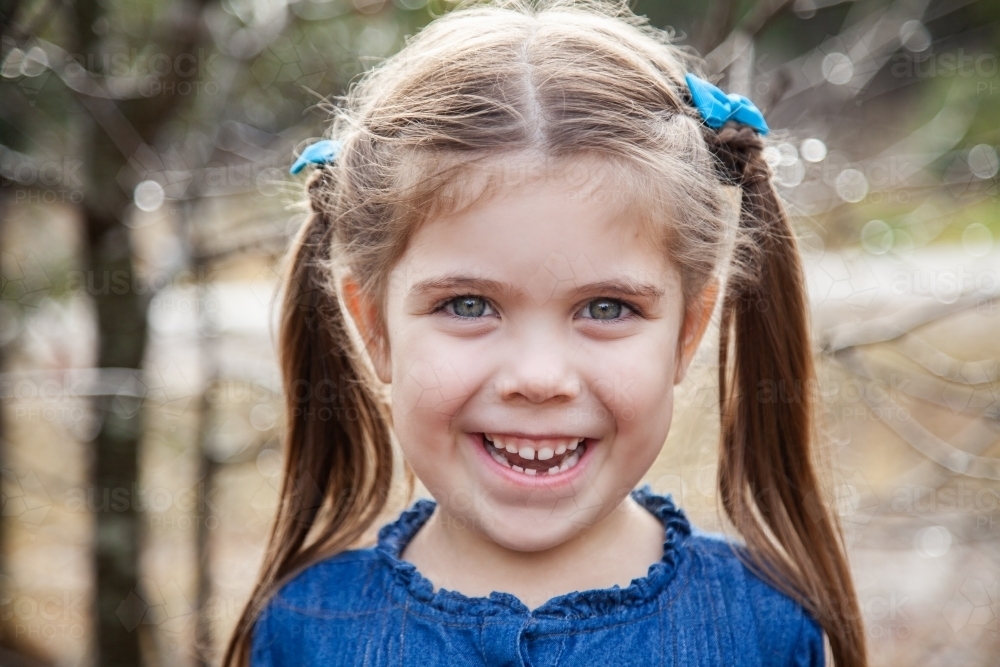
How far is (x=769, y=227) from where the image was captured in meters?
1.34

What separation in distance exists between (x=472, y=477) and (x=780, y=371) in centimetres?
51

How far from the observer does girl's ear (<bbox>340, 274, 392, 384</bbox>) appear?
1261 mm

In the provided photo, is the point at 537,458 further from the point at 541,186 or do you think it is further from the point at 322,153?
the point at 322,153

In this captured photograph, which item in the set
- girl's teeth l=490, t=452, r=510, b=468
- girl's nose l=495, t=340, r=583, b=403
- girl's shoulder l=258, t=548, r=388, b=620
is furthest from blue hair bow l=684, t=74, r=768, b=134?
girl's shoulder l=258, t=548, r=388, b=620

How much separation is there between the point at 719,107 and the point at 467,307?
0.47 meters

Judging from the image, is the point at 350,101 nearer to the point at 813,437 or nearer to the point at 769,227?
the point at 769,227

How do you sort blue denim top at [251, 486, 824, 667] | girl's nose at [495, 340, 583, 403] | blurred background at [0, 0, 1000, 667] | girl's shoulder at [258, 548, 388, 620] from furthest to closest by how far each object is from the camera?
1. blurred background at [0, 0, 1000, 667]
2. girl's shoulder at [258, 548, 388, 620]
3. blue denim top at [251, 486, 824, 667]
4. girl's nose at [495, 340, 583, 403]

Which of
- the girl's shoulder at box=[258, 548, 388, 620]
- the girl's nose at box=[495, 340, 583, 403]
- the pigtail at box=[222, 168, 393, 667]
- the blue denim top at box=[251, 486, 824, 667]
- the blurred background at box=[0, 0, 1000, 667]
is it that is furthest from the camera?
the blurred background at box=[0, 0, 1000, 667]

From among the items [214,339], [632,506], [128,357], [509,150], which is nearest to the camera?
[509,150]

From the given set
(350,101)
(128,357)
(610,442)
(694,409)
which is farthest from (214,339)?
(610,442)

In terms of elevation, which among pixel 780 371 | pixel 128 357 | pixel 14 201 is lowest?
pixel 780 371

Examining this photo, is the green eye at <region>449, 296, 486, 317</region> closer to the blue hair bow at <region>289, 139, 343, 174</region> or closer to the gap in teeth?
the gap in teeth

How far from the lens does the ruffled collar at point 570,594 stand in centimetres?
120

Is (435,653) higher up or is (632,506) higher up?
(632,506)
